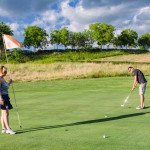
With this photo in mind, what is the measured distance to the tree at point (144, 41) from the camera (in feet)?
452

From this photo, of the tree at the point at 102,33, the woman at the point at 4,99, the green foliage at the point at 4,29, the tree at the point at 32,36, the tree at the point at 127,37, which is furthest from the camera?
the tree at the point at 127,37

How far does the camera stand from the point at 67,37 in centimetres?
10669

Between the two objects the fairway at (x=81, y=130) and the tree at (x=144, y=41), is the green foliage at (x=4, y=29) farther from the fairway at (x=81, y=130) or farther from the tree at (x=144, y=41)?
the tree at (x=144, y=41)

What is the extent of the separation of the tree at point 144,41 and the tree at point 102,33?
1591 inches

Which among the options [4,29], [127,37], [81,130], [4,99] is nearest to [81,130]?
[81,130]

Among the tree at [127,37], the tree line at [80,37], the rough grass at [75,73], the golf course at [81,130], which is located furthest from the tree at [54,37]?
the golf course at [81,130]

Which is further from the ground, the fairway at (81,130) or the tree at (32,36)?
the tree at (32,36)

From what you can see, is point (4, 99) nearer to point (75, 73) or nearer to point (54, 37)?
point (75, 73)

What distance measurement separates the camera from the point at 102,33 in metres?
105

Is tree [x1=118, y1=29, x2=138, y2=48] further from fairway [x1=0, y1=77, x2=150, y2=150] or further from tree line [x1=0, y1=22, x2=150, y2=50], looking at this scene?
fairway [x1=0, y1=77, x2=150, y2=150]

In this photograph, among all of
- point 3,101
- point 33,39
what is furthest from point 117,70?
point 33,39

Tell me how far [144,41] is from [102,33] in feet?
143

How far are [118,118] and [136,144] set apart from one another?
9.74 feet

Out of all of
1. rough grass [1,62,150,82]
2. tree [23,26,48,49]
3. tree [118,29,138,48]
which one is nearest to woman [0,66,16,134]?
rough grass [1,62,150,82]
